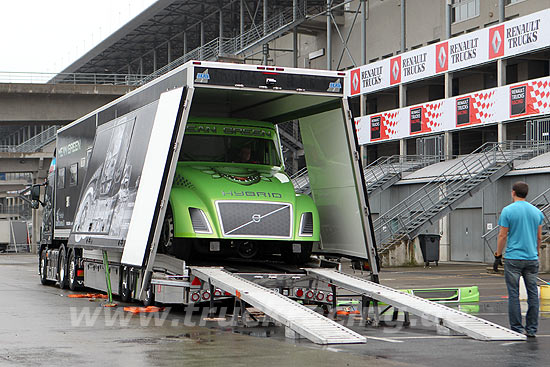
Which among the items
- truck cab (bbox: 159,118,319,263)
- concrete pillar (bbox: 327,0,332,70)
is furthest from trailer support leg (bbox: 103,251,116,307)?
concrete pillar (bbox: 327,0,332,70)

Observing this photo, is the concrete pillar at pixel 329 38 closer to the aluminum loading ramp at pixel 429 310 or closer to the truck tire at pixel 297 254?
the truck tire at pixel 297 254

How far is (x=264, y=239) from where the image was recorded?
1498cm

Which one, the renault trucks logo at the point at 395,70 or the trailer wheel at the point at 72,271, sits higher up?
the renault trucks logo at the point at 395,70

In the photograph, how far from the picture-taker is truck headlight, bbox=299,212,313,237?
50.6 feet

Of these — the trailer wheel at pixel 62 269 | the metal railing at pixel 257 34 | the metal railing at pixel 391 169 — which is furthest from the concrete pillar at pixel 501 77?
the trailer wheel at pixel 62 269

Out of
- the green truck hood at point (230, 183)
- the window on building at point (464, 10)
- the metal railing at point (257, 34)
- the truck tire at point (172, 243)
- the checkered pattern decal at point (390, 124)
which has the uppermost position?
the metal railing at point (257, 34)

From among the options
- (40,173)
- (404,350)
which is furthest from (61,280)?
(40,173)

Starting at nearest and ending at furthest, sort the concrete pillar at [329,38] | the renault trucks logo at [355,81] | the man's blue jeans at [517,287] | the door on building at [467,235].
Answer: the man's blue jeans at [517,287] → the door on building at [467,235] → the renault trucks logo at [355,81] → the concrete pillar at [329,38]

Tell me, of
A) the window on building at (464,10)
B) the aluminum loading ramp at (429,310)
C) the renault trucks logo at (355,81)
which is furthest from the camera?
the renault trucks logo at (355,81)

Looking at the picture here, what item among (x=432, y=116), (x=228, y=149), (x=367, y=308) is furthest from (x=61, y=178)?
(x=432, y=116)

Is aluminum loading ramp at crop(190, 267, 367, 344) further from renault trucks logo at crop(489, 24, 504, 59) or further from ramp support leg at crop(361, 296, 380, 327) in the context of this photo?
renault trucks logo at crop(489, 24, 504, 59)

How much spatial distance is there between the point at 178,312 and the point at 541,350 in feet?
21.6

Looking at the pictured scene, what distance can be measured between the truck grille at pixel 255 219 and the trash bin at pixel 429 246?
852 inches

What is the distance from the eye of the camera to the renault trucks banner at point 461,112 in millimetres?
38594
